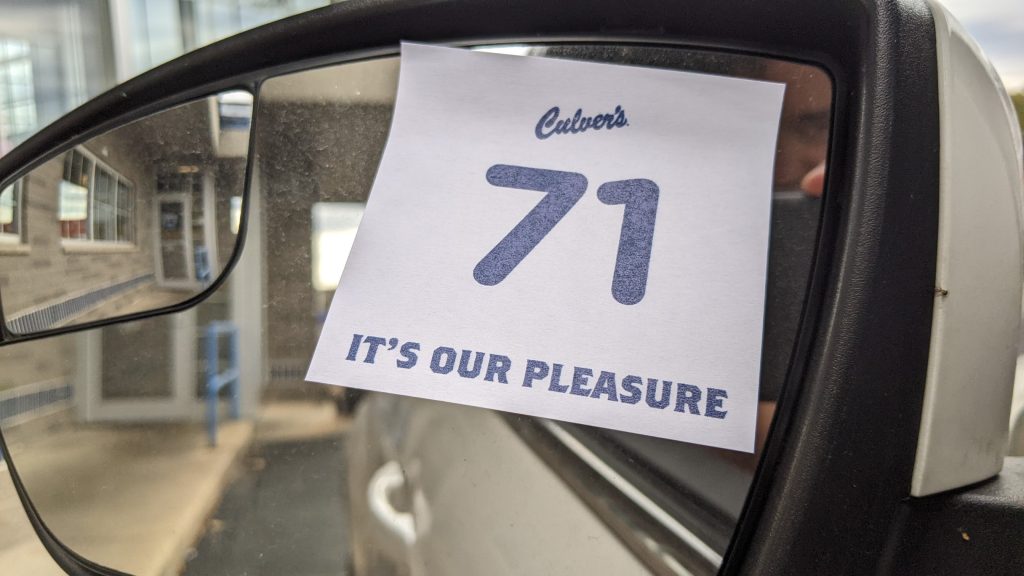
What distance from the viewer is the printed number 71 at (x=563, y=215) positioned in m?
0.49

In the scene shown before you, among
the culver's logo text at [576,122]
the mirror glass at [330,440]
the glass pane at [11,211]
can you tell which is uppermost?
the culver's logo text at [576,122]

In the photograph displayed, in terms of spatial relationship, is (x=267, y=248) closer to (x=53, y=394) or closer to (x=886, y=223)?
(x=53, y=394)

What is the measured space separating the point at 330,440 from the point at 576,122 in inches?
12.7

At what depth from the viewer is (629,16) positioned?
519 millimetres

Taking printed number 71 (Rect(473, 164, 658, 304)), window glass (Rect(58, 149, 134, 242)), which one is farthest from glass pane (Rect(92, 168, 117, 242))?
printed number 71 (Rect(473, 164, 658, 304))

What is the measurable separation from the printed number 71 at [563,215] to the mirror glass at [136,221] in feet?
0.72

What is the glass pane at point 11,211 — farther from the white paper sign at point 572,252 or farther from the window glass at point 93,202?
the white paper sign at point 572,252

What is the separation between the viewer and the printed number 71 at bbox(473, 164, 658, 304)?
0.49 m

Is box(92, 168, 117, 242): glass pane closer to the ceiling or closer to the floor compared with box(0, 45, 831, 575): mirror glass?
closer to the ceiling

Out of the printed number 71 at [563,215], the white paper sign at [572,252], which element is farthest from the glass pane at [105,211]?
the printed number 71 at [563,215]

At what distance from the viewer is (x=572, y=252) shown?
493mm

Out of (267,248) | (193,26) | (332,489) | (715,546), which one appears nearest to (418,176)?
(267,248)

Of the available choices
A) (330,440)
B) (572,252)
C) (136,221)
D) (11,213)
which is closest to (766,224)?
(572,252)

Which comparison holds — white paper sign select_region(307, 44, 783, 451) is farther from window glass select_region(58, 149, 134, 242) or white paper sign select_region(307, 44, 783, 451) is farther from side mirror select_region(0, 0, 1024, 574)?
window glass select_region(58, 149, 134, 242)
